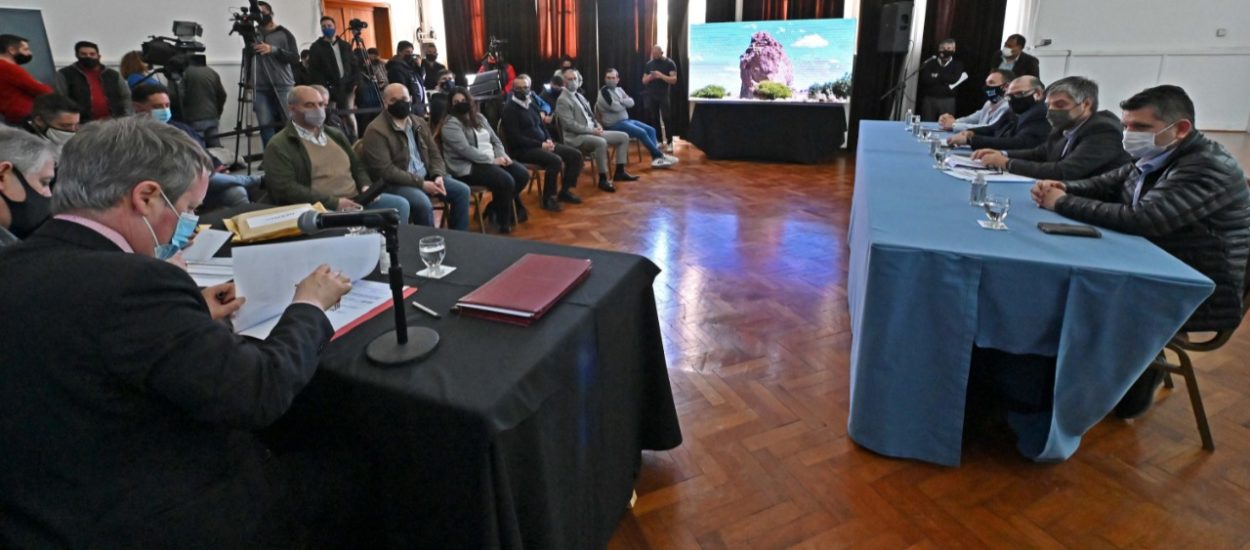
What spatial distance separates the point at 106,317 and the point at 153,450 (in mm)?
215

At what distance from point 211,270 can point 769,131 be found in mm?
6123

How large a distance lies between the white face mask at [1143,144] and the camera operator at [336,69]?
5890 mm

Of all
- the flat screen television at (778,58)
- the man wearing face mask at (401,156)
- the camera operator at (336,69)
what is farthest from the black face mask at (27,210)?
the flat screen television at (778,58)

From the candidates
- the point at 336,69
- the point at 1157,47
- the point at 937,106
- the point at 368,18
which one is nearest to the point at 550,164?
the point at 336,69

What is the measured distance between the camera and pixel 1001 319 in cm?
169

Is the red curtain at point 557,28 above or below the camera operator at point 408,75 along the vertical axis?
above

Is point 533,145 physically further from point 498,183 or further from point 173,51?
point 173,51

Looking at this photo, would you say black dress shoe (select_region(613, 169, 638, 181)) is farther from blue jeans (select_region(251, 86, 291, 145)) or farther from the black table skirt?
blue jeans (select_region(251, 86, 291, 145))

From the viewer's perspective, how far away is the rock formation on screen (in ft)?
23.8

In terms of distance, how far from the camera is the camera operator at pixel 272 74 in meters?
5.50

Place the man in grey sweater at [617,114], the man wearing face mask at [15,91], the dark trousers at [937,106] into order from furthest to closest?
1. the dark trousers at [937,106]
2. the man in grey sweater at [617,114]
3. the man wearing face mask at [15,91]

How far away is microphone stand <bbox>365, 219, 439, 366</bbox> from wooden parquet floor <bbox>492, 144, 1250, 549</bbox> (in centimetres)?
79

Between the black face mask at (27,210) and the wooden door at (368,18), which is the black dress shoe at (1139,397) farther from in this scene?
the wooden door at (368,18)

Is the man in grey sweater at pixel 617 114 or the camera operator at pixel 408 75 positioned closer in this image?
the man in grey sweater at pixel 617 114
